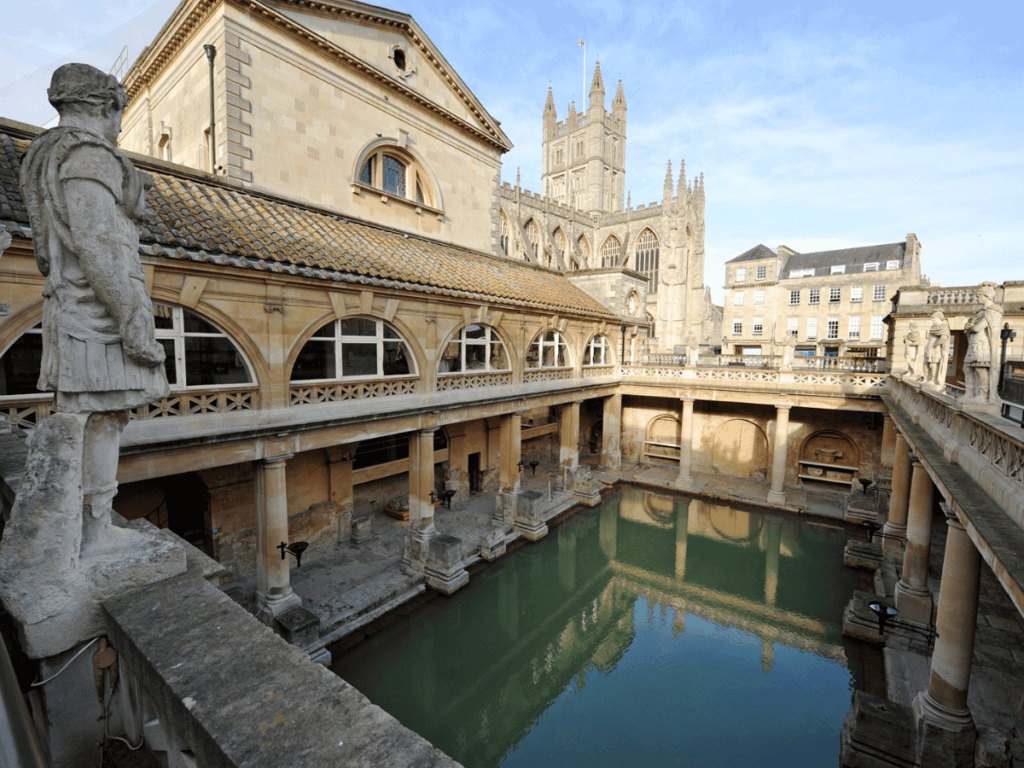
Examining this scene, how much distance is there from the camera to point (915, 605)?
427 inches

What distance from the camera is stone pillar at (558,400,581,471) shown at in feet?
64.2

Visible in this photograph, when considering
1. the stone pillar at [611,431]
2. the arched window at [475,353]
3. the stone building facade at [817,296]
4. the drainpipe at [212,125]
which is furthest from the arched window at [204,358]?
the stone building facade at [817,296]

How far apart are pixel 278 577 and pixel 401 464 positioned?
257 inches

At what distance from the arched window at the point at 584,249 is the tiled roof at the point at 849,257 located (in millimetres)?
19143

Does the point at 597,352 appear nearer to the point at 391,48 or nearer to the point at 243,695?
the point at 391,48

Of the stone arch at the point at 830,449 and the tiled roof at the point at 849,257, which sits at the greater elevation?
the tiled roof at the point at 849,257

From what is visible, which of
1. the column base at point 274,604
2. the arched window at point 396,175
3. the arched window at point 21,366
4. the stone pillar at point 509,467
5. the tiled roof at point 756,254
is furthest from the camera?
the tiled roof at point 756,254

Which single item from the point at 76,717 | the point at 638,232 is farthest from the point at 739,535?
the point at 638,232

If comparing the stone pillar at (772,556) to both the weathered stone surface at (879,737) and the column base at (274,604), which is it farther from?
the column base at (274,604)

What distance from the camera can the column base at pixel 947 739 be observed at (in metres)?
7.05

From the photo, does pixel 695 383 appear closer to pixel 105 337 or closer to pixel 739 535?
pixel 739 535

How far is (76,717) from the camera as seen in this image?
8.54 feet

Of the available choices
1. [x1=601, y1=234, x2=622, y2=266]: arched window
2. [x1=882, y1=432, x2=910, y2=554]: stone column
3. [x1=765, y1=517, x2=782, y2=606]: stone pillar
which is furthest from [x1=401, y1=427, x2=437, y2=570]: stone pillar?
[x1=601, y1=234, x2=622, y2=266]: arched window

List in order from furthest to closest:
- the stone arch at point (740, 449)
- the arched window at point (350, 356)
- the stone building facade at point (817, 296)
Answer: the stone building facade at point (817, 296) → the stone arch at point (740, 449) → the arched window at point (350, 356)
